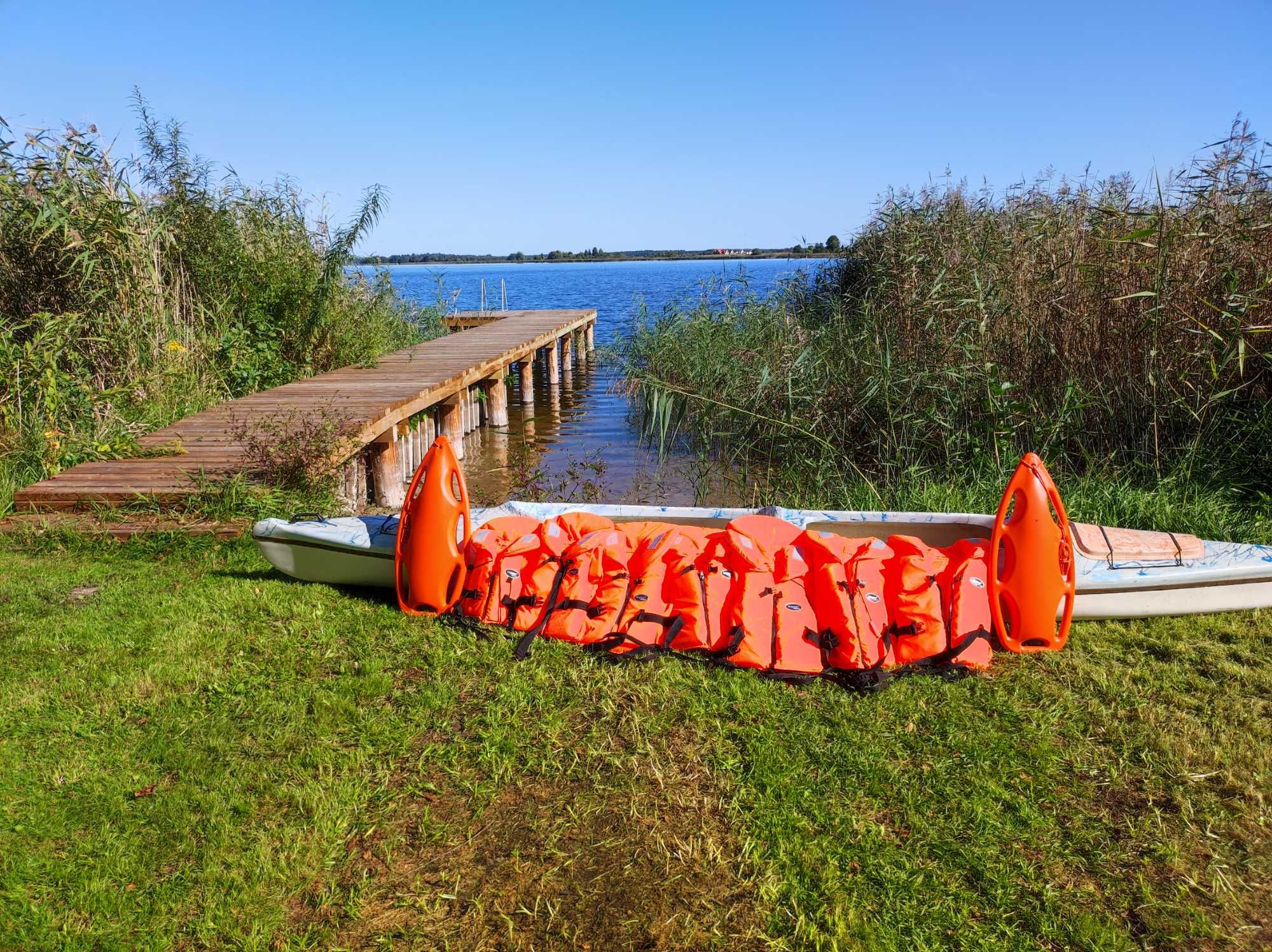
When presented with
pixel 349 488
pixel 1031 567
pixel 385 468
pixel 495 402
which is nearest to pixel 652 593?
pixel 1031 567

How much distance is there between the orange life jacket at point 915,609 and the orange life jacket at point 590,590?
121 cm

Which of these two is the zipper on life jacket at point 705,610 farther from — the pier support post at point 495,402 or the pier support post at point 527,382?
the pier support post at point 527,382

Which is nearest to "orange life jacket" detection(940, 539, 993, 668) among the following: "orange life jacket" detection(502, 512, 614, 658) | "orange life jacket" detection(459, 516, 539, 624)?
"orange life jacket" detection(502, 512, 614, 658)

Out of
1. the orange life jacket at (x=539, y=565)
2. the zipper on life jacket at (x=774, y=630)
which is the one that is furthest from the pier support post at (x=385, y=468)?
the zipper on life jacket at (x=774, y=630)

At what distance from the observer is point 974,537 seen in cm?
473

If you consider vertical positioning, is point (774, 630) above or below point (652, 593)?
below

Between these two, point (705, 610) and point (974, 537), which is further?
point (974, 537)

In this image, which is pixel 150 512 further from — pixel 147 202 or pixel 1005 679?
pixel 1005 679

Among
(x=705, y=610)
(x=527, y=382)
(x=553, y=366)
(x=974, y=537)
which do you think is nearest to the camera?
(x=705, y=610)

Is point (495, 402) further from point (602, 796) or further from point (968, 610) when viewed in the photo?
point (602, 796)

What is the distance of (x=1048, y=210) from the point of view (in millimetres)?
7824

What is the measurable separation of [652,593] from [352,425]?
3999 millimetres

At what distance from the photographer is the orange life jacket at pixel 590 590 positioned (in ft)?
13.5

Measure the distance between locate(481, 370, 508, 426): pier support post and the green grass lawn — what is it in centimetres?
924
